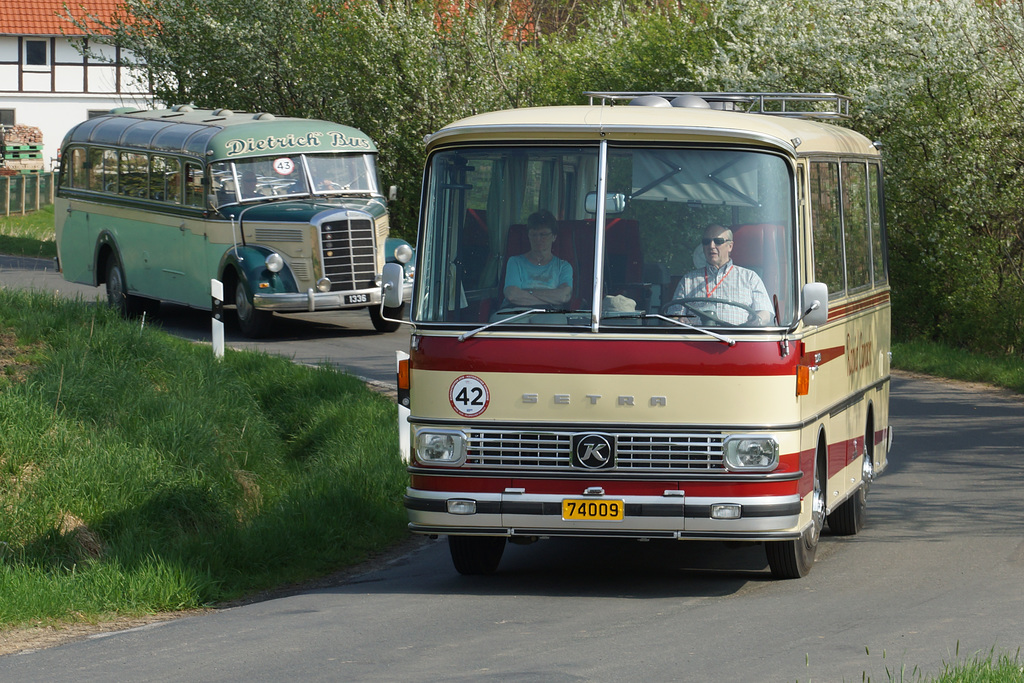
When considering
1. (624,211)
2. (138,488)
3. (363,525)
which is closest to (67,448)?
(138,488)

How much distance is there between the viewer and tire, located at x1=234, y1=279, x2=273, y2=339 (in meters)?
22.0

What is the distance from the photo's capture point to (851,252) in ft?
35.4

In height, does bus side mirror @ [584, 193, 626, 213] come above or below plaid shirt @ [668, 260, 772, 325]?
above

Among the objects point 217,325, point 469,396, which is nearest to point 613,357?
point 469,396

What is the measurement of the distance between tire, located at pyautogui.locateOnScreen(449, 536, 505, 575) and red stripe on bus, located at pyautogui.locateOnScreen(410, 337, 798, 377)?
4.30ft

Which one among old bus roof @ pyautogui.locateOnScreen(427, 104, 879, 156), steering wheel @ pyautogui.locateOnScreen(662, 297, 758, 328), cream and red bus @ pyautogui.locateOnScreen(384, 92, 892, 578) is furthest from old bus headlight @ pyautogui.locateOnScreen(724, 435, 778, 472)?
old bus roof @ pyautogui.locateOnScreen(427, 104, 879, 156)

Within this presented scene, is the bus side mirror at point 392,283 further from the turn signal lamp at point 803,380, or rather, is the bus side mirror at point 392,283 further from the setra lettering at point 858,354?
the setra lettering at point 858,354

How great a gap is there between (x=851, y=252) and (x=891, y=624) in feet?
11.4

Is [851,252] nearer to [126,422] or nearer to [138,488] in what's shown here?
[138,488]

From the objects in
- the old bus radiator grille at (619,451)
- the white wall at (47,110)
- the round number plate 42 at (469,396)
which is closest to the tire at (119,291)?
the round number plate 42 at (469,396)

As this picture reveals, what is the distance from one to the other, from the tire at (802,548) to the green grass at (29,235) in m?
29.3

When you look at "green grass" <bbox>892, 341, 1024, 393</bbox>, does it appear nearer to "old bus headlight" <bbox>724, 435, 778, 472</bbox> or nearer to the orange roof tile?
"old bus headlight" <bbox>724, 435, 778, 472</bbox>

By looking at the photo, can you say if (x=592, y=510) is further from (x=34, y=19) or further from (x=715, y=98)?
(x=34, y=19)

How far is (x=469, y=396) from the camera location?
8.70 meters
